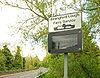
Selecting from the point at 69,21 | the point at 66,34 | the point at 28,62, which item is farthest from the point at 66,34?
the point at 28,62

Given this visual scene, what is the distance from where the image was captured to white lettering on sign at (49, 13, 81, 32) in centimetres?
583

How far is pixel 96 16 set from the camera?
952 centimetres

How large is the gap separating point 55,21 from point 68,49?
67 centimetres

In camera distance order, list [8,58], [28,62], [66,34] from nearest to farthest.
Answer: [66,34] → [8,58] → [28,62]

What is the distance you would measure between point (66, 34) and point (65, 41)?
138mm

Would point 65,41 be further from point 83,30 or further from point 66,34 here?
point 83,30

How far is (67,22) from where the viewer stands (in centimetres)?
585

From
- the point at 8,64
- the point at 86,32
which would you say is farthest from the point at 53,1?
the point at 8,64

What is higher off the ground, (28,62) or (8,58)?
(8,58)

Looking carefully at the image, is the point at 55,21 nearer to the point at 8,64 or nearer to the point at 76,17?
the point at 76,17

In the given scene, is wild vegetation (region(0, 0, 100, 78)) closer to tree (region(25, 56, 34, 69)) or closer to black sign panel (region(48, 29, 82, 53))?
black sign panel (region(48, 29, 82, 53))

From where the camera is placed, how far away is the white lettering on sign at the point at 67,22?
19.1ft

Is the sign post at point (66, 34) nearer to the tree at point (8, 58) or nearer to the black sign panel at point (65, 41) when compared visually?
the black sign panel at point (65, 41)

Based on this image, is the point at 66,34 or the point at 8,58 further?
the point at 8,58
